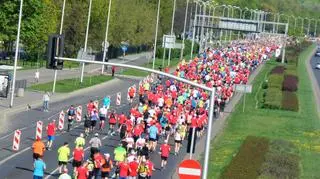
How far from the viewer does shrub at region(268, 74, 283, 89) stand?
3229 inches

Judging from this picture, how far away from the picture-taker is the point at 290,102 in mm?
68875

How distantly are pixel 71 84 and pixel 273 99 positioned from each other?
15425mm

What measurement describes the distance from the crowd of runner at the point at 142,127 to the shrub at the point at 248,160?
7.42 feet

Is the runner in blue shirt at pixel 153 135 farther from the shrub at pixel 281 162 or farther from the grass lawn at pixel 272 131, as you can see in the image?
the shrub at pixel 281 162

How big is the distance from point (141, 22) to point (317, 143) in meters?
71.0

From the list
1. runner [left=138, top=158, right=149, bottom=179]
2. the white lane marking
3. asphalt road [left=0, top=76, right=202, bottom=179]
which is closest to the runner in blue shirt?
asphalt road [left=0, top=76, right=202, bottom=179]

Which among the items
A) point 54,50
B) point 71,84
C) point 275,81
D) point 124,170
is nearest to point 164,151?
point 124,170

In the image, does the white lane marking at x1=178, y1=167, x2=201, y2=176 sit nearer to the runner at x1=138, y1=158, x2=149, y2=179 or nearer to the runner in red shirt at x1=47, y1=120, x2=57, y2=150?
the runner at x1=138, y1=158, x2=149, y2=179

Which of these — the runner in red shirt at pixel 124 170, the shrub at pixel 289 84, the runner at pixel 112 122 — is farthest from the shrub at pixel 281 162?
the shrub at pixel 289 84

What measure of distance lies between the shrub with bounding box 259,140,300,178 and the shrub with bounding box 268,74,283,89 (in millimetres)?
38115

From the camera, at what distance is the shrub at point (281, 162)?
1339 inches

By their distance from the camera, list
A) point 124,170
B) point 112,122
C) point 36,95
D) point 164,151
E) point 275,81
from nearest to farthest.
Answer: point 124,170, point 164,151, point 112,122, point 36,95, point 275,81

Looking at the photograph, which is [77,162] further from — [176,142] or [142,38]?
[142,38]

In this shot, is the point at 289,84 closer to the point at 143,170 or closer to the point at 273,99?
the point at 273,99
